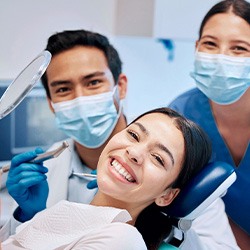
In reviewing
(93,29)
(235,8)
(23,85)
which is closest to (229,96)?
(235,8)

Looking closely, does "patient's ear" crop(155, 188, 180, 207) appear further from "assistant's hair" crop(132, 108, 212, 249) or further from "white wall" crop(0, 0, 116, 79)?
"white wall" crop(0, 0, 116, 79)

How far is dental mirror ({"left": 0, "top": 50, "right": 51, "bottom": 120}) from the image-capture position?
36.5 inches

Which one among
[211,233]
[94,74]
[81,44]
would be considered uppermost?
[81,44]

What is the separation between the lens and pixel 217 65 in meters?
1.77

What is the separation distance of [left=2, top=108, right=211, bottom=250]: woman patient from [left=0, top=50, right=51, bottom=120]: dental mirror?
36 centimetres

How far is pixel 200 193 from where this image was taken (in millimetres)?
1274

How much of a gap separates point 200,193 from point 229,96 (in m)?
0.66

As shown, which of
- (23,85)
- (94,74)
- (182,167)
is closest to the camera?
(23,85)

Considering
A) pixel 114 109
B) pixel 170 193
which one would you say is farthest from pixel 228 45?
pixel 170 193

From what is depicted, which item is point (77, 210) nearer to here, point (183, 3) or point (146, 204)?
point (146, 204)

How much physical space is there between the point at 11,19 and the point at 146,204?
1561 millimetres

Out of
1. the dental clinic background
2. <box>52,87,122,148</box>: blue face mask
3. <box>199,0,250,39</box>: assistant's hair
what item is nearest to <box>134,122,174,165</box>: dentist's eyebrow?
<box>52,87,122,148</box>: blue face mask

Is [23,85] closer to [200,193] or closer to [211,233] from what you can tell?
[200,193]

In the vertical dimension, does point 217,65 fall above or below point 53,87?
above
